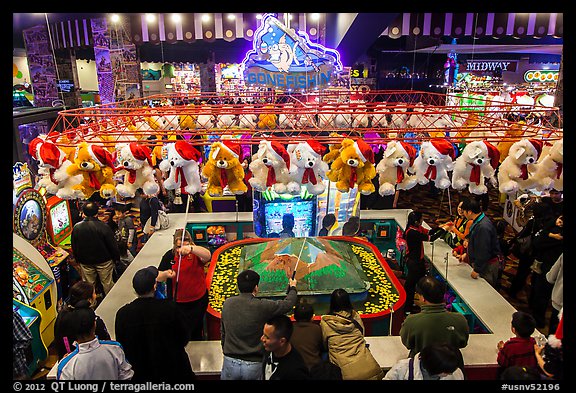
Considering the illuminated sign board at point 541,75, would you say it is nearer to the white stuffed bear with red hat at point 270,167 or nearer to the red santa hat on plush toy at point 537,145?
the red santa hat on plush toy at point 537,145

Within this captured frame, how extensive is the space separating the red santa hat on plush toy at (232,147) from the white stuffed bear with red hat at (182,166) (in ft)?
0.82

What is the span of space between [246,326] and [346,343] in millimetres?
701

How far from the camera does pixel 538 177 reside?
12.3 feet

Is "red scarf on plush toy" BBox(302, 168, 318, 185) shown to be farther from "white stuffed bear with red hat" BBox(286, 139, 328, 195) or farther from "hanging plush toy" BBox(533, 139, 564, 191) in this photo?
"hanging plush toy" BBox(533, 139, 564, 191)

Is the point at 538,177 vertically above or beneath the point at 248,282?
above

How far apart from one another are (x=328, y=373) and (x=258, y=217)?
3.60m

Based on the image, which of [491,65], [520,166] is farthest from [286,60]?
[491,65]

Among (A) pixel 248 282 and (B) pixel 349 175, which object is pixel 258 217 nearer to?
(B) pixel 349 175

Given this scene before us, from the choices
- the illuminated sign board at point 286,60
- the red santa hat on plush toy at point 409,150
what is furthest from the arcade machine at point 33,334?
the red santa hat on plush toy at point 409,150

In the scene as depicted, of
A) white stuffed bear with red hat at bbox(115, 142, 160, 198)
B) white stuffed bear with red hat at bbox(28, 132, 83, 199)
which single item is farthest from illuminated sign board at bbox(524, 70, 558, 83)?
white stuffed bear with red hat at bbox(28, 132, 83, 199)

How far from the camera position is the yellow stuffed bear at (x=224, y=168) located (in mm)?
3447

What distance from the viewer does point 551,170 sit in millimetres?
3662
